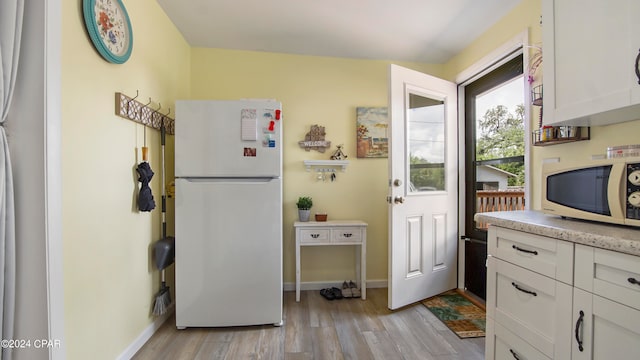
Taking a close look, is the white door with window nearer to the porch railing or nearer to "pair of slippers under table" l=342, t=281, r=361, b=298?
the porch railing

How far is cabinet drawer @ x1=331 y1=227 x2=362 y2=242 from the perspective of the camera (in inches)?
94.3

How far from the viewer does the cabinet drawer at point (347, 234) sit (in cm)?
239

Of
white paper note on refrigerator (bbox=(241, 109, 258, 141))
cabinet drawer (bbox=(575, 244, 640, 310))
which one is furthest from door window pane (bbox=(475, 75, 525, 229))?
white paper note on refrigerator (bbox=(241, 109, 258, 141))

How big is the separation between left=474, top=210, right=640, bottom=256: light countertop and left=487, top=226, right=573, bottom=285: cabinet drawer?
0.03 m

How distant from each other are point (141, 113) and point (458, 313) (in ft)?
9.07

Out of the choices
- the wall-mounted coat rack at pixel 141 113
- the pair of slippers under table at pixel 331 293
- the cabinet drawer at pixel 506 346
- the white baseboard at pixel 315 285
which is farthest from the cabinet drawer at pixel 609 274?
the wall-mounted coat rack at pixel 141 113

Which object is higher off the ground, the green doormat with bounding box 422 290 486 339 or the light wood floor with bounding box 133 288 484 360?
the green doormat with bounding box 422 290 486 339

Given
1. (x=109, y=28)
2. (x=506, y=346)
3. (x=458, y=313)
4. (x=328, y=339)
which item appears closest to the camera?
(x=506, y=346)

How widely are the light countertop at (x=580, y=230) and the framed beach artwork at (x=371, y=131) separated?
1.48m

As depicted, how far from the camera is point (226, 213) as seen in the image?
187 centimetres

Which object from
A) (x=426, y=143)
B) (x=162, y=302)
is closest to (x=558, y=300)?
(x=426, y=143)

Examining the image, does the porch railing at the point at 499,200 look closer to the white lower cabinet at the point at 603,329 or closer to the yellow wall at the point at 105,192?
the white lower cabinet at the point at 603,329

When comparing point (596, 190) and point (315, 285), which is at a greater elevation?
point (596, 190)

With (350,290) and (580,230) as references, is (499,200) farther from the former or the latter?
(350,290)
